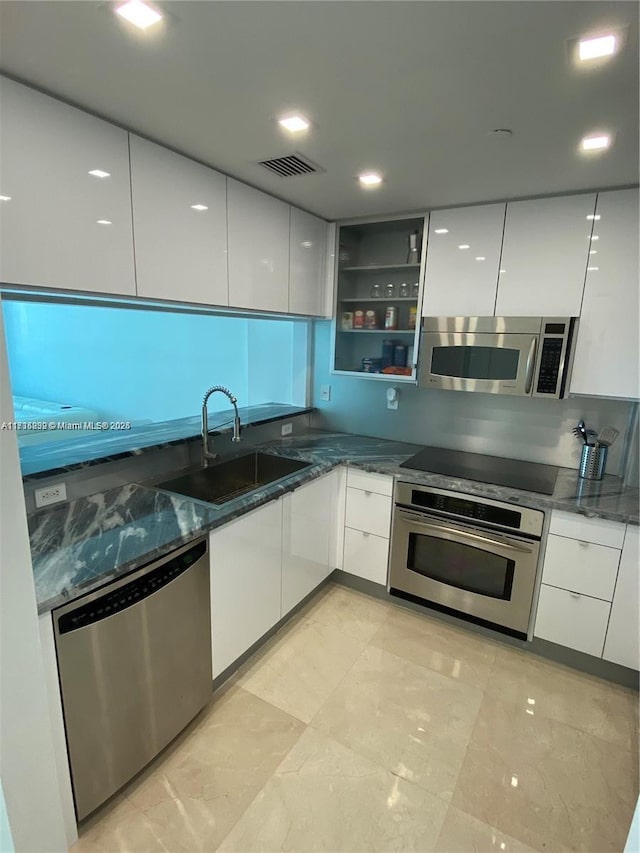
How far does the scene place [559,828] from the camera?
149 cm

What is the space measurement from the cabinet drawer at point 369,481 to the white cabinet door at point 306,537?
0.11 m

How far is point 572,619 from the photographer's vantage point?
2.13 meters

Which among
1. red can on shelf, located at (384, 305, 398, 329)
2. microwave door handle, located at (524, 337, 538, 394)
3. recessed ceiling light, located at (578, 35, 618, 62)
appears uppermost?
recessed ceiling light, located at (578, 35, 618, 62)

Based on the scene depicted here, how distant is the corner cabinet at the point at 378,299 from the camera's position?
106 inches

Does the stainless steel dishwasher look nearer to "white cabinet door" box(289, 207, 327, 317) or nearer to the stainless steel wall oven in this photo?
the stainless steel wall oven

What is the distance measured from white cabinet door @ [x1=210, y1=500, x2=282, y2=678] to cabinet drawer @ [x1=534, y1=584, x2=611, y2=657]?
4.57 ft

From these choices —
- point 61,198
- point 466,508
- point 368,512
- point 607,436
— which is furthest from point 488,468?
point 61,198

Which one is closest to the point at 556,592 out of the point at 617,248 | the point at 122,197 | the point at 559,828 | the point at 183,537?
the point at 559,828

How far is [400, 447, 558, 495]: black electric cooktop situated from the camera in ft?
7.45

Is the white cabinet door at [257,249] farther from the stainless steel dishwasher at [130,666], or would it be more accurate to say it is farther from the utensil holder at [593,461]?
the utensil holder at [593,461]

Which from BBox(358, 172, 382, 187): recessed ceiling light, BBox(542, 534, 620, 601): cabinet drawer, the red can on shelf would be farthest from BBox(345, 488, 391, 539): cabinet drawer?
BBox(358, 172, 382, 187): recessed ceiling light

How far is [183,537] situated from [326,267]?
2011 millimetres

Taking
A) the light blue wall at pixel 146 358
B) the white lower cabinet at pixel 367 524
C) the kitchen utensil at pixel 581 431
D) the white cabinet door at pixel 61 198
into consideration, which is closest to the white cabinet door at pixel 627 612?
the kitchen utensil at pixel 581 431

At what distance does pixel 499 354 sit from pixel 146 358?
2.33 metres
